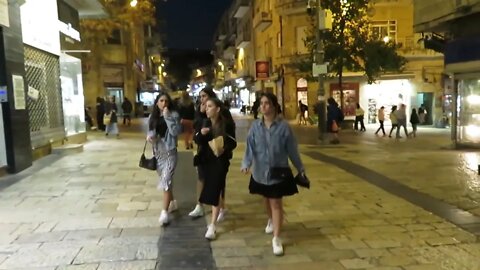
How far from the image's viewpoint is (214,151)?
6.10 metres

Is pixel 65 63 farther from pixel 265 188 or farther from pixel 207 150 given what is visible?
pixel 265 188

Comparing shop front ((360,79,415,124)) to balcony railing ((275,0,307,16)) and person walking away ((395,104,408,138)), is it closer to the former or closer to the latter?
balcony railing ((275,0,307,16))

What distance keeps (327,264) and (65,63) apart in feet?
46.7

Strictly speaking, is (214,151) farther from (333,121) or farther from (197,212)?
(333,121)

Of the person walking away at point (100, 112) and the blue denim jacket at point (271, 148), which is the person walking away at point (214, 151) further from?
the person walking away at point (100, 112)

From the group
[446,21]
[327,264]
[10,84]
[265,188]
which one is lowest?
[327,264]

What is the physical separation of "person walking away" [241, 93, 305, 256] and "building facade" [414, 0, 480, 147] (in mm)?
9912

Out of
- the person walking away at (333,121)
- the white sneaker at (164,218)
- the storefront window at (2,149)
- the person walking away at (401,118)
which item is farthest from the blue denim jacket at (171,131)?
the person walking away at (401,118)

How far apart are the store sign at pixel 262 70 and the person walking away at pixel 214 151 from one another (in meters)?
31.3

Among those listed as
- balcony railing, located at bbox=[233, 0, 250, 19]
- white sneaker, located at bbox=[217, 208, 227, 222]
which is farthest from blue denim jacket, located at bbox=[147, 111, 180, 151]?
balcony railing, located at bbox=[233, 0, 250, 19]

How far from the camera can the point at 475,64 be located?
13406 millimetres

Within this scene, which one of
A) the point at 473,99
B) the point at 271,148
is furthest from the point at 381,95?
the point at 271,148

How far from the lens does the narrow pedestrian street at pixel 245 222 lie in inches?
205

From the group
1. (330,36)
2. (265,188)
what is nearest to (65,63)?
(330,36)
